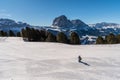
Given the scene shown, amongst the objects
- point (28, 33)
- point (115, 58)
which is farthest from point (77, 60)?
point (28, 33)

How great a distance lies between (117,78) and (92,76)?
2.70 m

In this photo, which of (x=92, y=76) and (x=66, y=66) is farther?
(x=66, y=66)

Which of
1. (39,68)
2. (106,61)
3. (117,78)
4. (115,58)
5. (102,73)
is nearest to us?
(117,78)

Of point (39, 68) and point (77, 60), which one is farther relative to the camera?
point (77, 60)

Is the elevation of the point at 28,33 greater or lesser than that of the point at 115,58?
greater

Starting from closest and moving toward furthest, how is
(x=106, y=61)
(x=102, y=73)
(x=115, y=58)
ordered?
(x=102, y=73), (x=106, y=61), (x=115, y=58)

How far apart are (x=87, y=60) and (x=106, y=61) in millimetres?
2891

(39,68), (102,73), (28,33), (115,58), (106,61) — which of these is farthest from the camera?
(28,33)

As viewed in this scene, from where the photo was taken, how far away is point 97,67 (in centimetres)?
2414

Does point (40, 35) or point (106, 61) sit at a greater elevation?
point (40, 35)

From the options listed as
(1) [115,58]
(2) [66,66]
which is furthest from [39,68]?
(1) [115,58]

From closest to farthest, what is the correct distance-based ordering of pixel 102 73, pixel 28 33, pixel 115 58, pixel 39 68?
pixel 102 73 → pixel 39 68 → pixel 115 58 → pixel 28 33

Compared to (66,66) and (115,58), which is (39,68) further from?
(115,58)

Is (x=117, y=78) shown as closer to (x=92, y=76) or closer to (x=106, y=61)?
(x=92, y=76)
